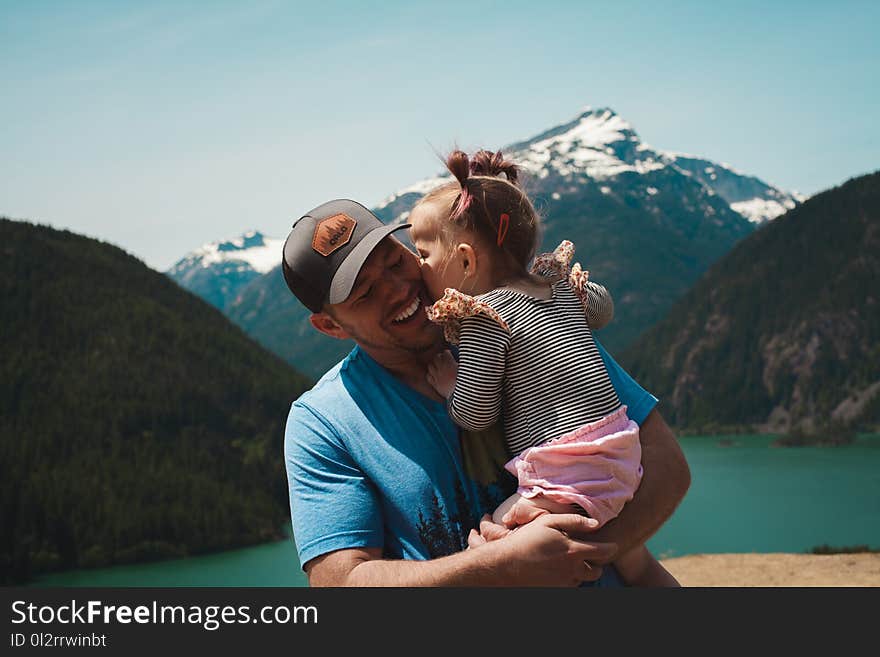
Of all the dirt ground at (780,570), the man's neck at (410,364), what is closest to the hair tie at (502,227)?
the man's neck at (410,364)

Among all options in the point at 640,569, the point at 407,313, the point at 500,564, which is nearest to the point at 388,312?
the point at 407,313

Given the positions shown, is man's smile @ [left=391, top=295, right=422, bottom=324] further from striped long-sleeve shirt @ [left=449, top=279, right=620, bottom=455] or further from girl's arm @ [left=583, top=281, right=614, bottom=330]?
girl's arm @ [left=583, top=281, right=614, bottom=330]

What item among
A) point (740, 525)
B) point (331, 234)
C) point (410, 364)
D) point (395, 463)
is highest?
point (331, 234)

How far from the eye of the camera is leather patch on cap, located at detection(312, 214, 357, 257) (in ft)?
11.7

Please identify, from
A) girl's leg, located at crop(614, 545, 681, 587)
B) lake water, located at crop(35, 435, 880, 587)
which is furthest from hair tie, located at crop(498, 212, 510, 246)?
lake water, located at crop(35, 435, 880, 587)

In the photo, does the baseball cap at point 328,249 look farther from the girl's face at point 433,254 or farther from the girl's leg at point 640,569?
the girl's leg at point 640,569

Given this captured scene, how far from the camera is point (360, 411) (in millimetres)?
3424

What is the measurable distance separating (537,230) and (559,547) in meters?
1.31

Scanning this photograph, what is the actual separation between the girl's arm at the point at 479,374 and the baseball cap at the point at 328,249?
467 mm

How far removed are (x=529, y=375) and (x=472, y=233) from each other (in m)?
0.63

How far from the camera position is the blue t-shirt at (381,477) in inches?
126

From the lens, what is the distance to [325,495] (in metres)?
3.23

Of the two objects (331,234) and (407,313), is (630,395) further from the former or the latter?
(331,234)

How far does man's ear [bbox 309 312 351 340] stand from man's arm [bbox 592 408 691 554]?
1.24m
